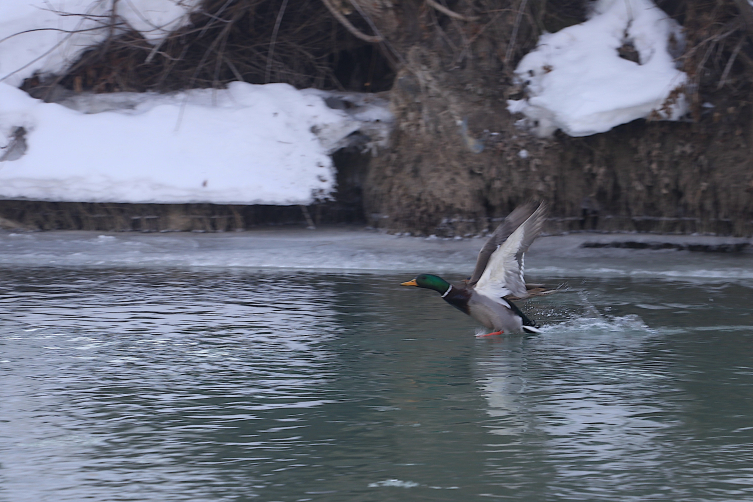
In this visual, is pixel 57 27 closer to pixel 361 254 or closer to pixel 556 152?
pixel 361 254

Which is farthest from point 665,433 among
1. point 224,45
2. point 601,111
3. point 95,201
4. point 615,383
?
point 224,45

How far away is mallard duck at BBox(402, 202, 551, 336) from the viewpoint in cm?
638

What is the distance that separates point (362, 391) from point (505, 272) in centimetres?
178

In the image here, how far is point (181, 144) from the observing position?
42.8 ft

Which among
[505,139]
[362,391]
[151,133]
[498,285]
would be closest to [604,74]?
[505,139]

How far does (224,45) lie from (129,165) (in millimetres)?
2420

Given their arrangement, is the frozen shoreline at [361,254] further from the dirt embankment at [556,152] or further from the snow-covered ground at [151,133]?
the snow-covered ground at [151,133]

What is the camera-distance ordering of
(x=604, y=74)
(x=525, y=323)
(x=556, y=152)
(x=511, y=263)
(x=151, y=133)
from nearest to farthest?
(x=511, y=263), (x=525, y=323), (x=604, y=74), (x=556, y=152), (x=151, y=133)

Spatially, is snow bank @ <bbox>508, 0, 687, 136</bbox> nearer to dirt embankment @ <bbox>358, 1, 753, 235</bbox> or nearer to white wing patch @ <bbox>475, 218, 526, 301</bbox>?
dirt embankment @ <bbox>358, 1, 753, 235</bbox>

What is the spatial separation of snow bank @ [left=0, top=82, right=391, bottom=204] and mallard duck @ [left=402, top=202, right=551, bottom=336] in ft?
20.6

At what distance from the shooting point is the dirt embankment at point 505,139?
11.6 meters

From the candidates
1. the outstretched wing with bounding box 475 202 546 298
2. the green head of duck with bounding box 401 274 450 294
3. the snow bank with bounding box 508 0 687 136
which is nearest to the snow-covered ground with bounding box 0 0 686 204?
the snow bank with bounding box 508 0 687 136

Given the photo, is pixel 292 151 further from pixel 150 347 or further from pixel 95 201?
pixel 150 347

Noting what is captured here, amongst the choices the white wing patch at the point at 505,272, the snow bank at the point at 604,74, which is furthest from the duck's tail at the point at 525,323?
the snow bank at the point at 604,74
